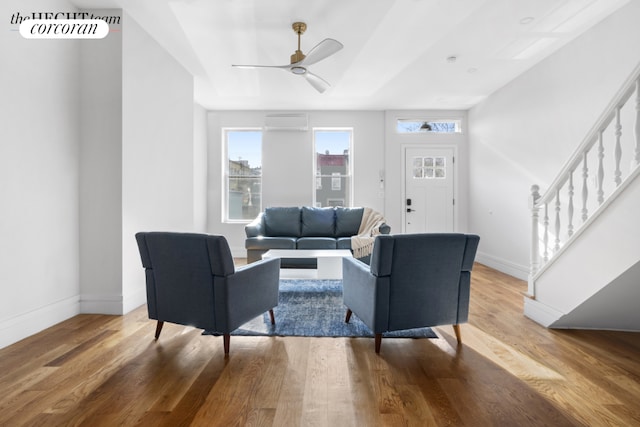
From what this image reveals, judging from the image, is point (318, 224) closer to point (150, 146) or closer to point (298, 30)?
point (150, 146)

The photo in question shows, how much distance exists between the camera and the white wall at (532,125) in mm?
3078

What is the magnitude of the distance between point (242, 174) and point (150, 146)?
2.83 metres

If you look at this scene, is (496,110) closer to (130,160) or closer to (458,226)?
(458,226)

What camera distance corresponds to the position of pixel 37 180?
8.38 ft

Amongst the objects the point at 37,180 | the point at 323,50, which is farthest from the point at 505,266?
the point at 37,180

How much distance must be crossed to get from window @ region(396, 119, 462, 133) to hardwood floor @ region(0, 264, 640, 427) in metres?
4.29

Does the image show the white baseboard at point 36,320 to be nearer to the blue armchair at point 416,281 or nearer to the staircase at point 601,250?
the blue armchair at point 416,281

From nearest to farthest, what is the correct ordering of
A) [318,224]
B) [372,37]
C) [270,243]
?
1. [372,37]
2. [270,243]
3. [318,224]

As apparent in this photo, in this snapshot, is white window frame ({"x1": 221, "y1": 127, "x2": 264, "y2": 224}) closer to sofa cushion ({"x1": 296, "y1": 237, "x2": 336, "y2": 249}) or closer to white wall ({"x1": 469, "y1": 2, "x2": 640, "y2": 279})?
sofa cushion ({"x1": 296, "y1": 237, "x2": 336, "y2": 249})

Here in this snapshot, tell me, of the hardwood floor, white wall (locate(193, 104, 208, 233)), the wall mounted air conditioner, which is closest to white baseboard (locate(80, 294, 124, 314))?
the hardwood floor

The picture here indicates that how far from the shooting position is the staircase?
202cm

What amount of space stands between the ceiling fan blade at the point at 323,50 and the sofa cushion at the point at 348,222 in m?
2.73

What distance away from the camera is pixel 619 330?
2.61 m

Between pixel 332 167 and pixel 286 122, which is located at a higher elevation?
pixel 286 122
